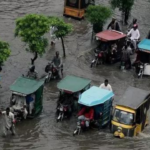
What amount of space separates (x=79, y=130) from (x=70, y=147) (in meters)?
1.00

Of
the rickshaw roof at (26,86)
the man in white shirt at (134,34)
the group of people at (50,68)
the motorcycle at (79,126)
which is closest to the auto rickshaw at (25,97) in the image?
the rickshaw roof at (26,86)

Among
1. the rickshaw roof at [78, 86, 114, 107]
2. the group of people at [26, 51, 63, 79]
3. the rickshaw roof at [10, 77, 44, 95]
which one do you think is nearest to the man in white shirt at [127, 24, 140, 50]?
the group of people at [26, 51, 63, 79]

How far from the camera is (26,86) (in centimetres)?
1812

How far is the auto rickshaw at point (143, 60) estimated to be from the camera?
22.8 m

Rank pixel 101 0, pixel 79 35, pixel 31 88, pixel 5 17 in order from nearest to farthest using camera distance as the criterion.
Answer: pixel 31 88
pixel 79 35
pixel 5 17
pixel 101 0

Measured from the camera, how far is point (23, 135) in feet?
57.1

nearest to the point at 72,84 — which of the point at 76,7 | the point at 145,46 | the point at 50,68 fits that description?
the point at 50,68

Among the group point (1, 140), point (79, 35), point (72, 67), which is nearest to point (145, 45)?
point (72, 67)

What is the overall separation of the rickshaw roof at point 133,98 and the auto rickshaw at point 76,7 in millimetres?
11453

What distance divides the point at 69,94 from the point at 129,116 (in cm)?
260

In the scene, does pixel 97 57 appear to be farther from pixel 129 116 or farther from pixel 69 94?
pixel 129 116

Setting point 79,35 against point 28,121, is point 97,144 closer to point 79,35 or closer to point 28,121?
point 28,121

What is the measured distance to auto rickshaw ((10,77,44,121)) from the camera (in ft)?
58.7

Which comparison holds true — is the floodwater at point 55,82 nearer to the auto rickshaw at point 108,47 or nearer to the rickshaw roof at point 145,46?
the auto rickshaw at point 108,47
